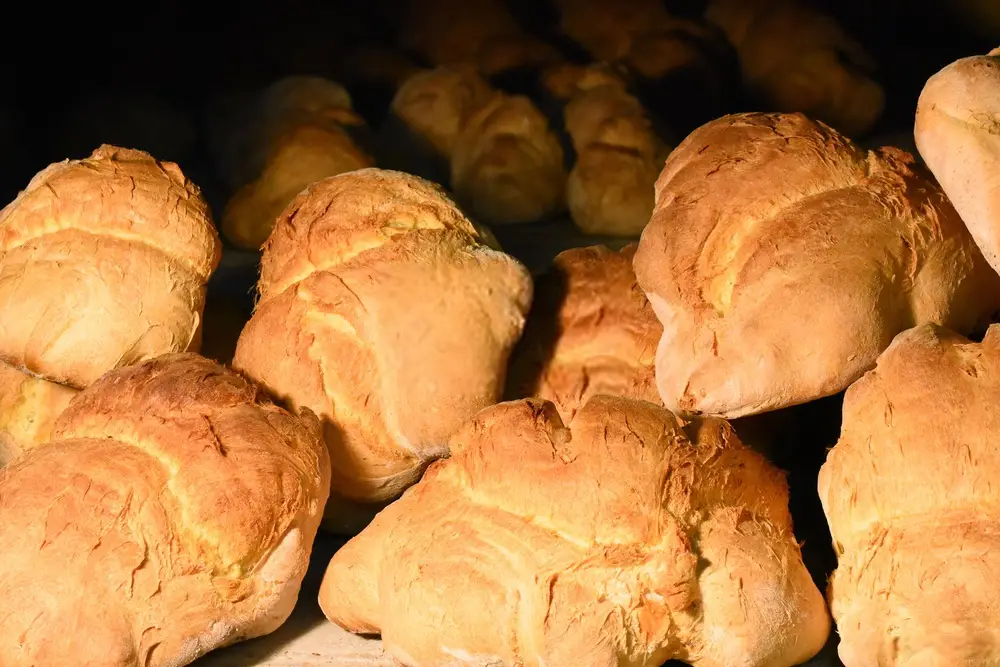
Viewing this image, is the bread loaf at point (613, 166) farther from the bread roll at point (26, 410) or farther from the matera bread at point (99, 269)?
the bread roll at point (26, 410)

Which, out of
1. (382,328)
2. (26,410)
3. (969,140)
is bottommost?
(26,410)

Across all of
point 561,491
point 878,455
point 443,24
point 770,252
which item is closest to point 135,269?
point 561,491

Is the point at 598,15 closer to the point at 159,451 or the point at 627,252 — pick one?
the point at 627,252

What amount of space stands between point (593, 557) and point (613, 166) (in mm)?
859

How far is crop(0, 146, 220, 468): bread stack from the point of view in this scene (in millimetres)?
1230

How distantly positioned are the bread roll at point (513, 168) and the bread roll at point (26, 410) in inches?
28.0

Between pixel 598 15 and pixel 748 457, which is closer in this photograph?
pixel 748 457

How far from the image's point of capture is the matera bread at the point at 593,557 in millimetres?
958

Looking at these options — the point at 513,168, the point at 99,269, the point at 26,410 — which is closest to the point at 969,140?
the point at 513,168

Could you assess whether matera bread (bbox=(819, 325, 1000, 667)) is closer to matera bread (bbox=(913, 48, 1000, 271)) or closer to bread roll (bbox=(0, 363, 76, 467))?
matera bread (bbox=(913, 48, 1000, 271))

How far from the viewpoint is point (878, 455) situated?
991 mm

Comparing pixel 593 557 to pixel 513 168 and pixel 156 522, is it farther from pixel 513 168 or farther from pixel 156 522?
pixel 513 168

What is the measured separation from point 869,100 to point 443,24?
78 centimetres

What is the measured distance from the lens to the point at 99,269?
1.24 meters
